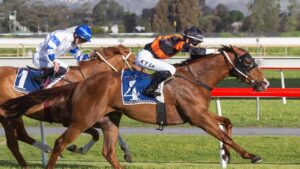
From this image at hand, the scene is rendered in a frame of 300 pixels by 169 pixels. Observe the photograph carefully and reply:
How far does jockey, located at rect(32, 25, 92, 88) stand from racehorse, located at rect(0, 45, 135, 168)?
0.40 ft

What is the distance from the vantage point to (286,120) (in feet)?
48.0

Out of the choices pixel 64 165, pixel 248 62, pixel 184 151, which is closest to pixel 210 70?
pixel 248 62

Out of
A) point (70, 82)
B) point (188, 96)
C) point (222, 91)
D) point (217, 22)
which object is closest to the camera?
point (188, 96)

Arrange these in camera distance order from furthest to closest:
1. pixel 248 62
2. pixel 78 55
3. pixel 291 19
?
Result: 1. pixel 291 19
2. pixel 78 55
3. pixel 248 62

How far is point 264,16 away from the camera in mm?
83938

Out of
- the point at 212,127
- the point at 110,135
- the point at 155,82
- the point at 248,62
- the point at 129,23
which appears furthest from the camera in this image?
the point at 129,23

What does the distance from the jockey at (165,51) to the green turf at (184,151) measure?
216 cm

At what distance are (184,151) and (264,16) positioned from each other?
7387cm

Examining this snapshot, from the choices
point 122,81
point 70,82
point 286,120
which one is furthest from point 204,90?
point 286,120

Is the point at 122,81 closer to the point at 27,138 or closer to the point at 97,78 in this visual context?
the point at 97,78

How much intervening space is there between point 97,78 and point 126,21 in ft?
336

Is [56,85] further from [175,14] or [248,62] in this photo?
[175,14]

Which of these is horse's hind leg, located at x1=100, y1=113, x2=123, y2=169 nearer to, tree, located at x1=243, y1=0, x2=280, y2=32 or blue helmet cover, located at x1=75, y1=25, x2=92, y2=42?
blue helmet cover, located at x1=75, y1=25, x2=92, y2=42

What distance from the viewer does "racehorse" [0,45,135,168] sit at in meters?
9.59
